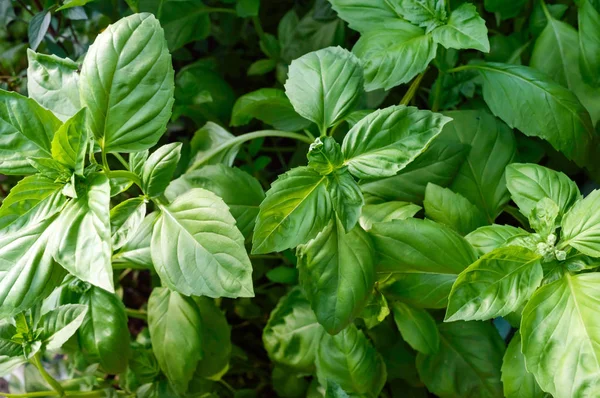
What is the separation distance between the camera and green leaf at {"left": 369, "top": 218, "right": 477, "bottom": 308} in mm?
697

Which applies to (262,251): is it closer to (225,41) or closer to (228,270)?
(228,270)

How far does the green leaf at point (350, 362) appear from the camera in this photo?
0.82 metres

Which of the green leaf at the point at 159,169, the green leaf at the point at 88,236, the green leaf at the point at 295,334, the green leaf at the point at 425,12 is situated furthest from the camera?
the green leaf at the point at 295,334

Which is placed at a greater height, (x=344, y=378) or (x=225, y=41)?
(x=225, y=41)

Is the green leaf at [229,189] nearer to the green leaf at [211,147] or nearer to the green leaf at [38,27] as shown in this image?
the green leaf at [211,147]

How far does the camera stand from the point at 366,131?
676 millimetres

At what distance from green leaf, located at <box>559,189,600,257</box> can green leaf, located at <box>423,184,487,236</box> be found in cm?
14

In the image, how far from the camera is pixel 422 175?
0.82 metres

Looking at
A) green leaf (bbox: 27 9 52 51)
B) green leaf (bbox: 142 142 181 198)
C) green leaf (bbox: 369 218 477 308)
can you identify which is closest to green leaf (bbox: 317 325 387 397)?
green leaf (bbox: 369 218 477 308)

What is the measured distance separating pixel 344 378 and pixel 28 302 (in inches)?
16.9

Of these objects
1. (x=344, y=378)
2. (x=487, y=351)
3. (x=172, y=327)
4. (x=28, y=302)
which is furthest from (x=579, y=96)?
(x=28, y=302)

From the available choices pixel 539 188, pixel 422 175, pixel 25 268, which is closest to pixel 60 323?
pixel 25 268

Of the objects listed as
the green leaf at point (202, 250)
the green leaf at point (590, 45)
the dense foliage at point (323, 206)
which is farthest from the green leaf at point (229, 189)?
the green leaf at point (590, 45)

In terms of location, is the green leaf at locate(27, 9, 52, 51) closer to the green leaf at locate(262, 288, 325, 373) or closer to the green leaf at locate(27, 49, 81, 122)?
the green leaf at locate(27, 49, 81, 122)
